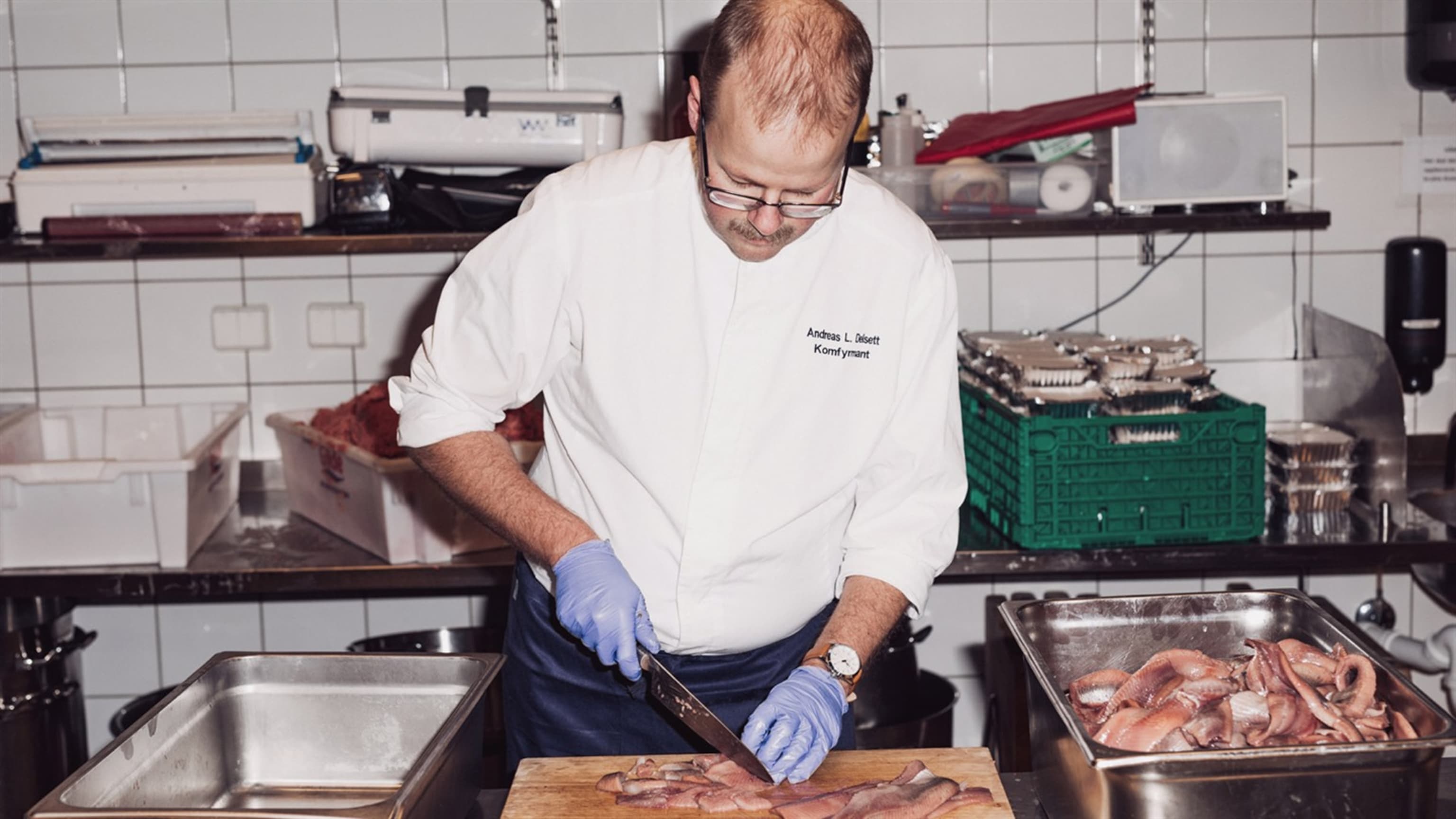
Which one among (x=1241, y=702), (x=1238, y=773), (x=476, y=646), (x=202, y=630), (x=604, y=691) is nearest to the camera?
(x=1238, y=773)

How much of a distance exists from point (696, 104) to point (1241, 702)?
0.92m

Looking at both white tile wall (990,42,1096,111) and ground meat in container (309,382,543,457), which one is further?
white tile wall (990,42,1096,111)

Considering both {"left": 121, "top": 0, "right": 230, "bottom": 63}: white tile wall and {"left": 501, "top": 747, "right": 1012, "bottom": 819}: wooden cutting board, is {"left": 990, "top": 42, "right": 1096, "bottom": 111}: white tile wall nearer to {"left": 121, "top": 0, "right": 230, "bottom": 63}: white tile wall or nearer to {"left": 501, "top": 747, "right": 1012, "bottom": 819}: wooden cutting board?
{"left": 121, "top": 0, "right": 230, "bottom": 63}: white tile wall

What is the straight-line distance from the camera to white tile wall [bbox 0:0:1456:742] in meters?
3.27

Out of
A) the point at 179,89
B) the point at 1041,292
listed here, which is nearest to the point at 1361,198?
the point at 1041,292

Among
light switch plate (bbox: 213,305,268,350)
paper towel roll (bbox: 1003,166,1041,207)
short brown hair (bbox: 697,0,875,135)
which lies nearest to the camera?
short brown hair (bbox: 697,0,875,135)

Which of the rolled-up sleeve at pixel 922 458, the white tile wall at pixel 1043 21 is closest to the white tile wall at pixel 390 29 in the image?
the white tile wall at pixel 1043 21

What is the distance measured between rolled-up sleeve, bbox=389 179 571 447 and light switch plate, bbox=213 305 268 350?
158cm

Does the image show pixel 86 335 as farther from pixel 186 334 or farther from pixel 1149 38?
pixel 1149 38

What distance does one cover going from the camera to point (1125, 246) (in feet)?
11.1

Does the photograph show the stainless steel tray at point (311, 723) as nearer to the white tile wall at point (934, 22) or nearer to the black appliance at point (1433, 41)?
the white tile wall at point (934, 22)

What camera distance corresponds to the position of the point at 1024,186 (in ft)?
9.86

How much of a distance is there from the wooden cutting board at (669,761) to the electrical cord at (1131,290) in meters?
1.89

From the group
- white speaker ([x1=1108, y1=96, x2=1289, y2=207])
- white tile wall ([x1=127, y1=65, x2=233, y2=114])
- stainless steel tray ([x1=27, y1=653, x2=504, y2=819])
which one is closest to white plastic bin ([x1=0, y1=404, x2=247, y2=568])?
white tile wall ([x1=127, y1=65, x2=233, y2=114])
